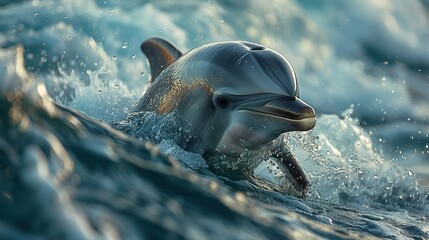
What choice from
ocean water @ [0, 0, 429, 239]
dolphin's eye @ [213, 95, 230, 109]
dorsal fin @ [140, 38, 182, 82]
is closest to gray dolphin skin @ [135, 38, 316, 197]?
dolphin's eye @ [213, 95, 230, 109]

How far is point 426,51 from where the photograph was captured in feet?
54.7

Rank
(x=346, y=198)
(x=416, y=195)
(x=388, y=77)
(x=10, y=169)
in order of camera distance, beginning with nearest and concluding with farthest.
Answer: (x=10, y=169) < (x=346, y=198) < (x=416, y=195) < (x=388, y=77)

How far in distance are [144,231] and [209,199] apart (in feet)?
2.24

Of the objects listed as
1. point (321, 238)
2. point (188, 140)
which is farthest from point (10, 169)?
point (188, 140)

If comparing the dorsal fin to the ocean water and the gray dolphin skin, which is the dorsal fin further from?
the gray dolphin skin

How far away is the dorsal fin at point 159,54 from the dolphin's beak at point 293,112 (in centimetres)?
221

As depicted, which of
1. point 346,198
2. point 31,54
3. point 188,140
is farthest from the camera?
point 31,54

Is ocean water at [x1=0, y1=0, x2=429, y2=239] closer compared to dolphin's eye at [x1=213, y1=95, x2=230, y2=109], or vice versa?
ocean water at [x1=0, y1=0, x2=429, y2=239]

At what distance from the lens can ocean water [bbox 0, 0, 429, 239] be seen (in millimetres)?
2533

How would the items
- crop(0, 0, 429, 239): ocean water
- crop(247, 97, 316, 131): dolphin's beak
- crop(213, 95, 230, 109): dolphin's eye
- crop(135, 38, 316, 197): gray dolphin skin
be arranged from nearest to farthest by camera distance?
crop(0, 0, 429, 239): ocean water
crop(247, 97, 316, 131): dolphin's beak
crop(135, 38, 316, 197): gray dolphin skin
crop(213, 95, 230, 109): dolphin's eye

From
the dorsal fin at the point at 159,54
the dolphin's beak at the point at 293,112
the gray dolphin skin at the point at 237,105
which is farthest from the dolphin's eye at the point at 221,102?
the dorsal fin at the point at 159,54

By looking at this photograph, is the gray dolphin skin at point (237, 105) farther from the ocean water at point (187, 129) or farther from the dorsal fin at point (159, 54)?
the dorsal fin at point (159, 54)

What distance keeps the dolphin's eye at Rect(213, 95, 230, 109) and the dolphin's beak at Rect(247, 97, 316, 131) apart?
16.8 inches

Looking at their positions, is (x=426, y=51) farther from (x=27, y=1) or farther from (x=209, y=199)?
(x=209, y=199)
